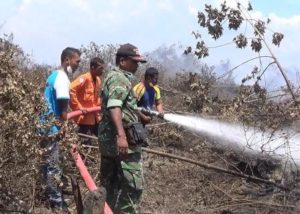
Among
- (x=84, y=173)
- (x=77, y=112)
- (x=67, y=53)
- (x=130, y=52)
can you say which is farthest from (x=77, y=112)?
(x=130, y=52)

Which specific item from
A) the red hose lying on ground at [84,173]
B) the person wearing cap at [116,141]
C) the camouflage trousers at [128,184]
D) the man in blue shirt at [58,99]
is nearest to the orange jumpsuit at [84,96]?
the man in blue shirt at [58,99]

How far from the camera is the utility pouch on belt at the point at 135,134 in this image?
468 centimetres

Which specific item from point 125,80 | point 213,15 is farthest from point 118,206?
point 213,15

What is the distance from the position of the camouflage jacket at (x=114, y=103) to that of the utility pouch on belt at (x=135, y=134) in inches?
2.2

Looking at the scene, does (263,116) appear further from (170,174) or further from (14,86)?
(14,86)

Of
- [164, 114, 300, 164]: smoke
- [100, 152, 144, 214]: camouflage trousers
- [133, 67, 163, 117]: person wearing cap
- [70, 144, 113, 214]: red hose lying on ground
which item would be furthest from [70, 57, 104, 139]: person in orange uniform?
[100, 152, 144, 214]: camouflage trousers

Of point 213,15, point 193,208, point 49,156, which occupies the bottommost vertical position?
point 193,208

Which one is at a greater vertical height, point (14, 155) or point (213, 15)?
point (213, 15)

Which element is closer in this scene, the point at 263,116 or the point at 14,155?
the point at 14,155

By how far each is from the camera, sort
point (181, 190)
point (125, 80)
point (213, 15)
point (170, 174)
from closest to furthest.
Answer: point (125, 80), point (181, 190), point (170, 174), point (213, 15)

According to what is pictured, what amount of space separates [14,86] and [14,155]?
0.50 metres

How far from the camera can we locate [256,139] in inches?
278

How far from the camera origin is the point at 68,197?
21.5ft

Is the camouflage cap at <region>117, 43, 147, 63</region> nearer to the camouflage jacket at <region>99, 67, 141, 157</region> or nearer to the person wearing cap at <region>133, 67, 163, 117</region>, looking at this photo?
the camouflage jacket at <region>99, 67, 141, 157</region>
